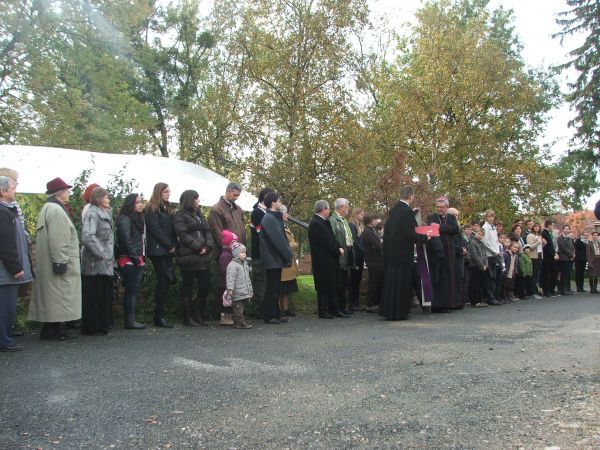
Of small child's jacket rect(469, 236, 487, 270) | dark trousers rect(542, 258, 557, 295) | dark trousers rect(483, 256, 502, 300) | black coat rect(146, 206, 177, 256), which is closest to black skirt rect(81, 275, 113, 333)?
black coat rect(146, 206, 177, 256)

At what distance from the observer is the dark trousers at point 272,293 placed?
30.8 feet

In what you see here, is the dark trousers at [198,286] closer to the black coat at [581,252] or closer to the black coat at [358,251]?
the black coat at [358,251]

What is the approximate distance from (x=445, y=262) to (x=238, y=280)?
4732 millimetres

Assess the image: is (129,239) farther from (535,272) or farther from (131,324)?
(535,272)

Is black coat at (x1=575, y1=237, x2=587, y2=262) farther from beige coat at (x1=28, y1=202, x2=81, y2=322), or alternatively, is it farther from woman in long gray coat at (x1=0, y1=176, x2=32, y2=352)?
woman in long gray coat at (x1=0, y1=176, x2=32, y2=352)

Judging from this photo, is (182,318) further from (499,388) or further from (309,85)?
(309,85)

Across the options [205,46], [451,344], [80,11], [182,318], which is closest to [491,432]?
[451,344]

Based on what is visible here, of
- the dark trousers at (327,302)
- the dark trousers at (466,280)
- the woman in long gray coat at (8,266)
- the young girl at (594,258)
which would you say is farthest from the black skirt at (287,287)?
the young girl at (594,258)

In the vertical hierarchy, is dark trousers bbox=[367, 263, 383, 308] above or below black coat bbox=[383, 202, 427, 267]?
below

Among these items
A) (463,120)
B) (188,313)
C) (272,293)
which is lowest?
(188,313)

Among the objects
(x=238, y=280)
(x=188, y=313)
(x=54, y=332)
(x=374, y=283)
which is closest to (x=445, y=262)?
(x=374, y=283)

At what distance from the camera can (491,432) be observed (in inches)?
150

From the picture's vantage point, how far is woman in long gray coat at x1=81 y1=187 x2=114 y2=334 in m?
8.01

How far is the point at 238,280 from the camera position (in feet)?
29.7
